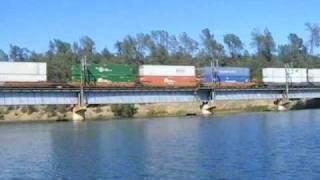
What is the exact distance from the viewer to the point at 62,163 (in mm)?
48125

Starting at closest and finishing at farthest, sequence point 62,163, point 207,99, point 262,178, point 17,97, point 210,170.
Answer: point 262,178, point 210,170, point 62,163, point 17,97, point 207,99

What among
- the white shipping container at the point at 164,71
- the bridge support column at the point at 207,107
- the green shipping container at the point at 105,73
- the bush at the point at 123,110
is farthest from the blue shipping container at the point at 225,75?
the green shipping container at the point at 105,73

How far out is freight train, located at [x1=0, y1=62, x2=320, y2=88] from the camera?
120625 millimetres

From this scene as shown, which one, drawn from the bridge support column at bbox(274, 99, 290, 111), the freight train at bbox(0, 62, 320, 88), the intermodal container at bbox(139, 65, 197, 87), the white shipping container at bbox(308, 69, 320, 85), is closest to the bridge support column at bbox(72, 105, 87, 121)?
the freight train at bbox(0, 62, 320, 88)

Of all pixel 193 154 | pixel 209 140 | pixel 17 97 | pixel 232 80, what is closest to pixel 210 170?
pixel 193 154

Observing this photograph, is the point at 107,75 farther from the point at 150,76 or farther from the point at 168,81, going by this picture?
the point at 168,81

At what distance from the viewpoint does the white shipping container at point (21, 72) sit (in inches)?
4712

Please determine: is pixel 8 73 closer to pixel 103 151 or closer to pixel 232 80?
pixel 232 80

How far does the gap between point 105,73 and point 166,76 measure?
1460 centimetres

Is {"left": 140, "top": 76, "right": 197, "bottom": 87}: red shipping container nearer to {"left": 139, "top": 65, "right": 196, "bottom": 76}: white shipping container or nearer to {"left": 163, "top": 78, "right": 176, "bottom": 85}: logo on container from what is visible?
{"left": 163, "top": 78, "right": 176, "bottom": 85}: logo on container

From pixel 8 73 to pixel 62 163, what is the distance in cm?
7534

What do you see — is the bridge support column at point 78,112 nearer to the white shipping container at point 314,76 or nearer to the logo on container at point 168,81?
the logo on container at point 168,81

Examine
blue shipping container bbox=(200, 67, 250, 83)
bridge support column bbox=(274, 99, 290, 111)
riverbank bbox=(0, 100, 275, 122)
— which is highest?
blue shipping container bbox=(200, 67, 250, 83)

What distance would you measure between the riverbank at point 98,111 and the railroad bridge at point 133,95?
637cm
